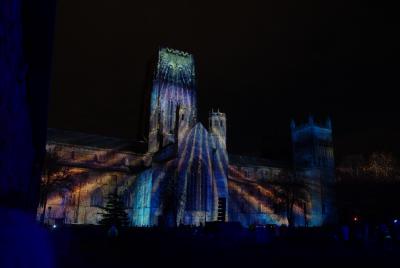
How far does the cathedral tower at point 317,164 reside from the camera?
77.7 m

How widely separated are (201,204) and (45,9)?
165 feet

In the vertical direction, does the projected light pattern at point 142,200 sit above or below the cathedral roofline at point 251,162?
below

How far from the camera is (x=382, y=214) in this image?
62469 mm

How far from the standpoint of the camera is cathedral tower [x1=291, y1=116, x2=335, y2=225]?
7766cm

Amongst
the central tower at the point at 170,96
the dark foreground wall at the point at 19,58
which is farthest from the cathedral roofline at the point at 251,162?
the dark foreground wall at the point at 19,58

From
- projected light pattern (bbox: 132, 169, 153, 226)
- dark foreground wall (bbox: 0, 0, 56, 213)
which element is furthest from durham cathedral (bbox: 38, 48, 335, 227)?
dark foreground wall (bbox: 0, 0, 56, 213)

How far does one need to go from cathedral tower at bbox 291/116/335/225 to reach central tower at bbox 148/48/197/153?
30.9 metres

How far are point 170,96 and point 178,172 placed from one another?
793 inches

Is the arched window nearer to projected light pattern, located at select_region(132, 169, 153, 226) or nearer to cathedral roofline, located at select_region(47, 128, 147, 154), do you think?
projected light pattern, located at select_region(132, 169, 153, 226)

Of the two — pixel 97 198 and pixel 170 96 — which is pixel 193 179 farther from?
pixel 170 96

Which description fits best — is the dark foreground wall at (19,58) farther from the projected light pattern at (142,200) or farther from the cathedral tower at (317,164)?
the cathedral tower at (317,164)

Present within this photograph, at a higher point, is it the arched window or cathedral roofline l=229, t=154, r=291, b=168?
cathedral roofline l=229, t=154, r=291, b=168

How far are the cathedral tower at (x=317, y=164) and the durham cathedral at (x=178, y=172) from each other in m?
0.22

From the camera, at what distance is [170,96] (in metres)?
67.8
